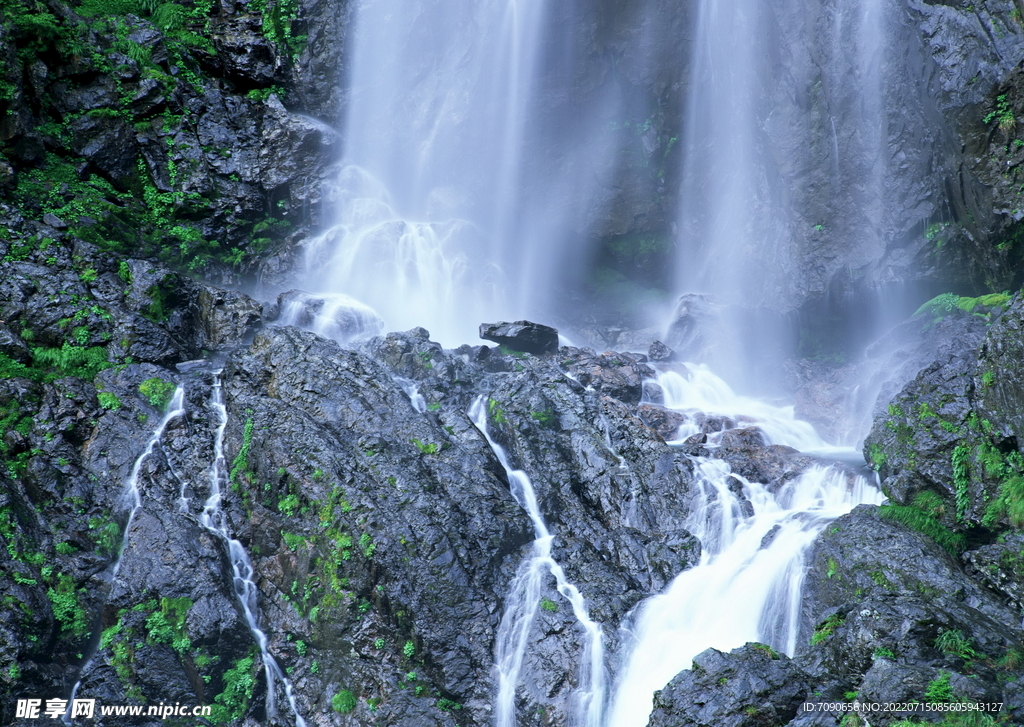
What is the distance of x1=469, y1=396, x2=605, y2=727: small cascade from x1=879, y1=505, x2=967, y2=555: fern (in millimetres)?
5077

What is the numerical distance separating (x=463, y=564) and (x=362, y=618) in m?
1.78

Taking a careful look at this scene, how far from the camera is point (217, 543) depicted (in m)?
10.5

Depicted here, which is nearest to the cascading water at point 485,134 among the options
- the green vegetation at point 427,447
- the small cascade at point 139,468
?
the green vegetation at point 427,447

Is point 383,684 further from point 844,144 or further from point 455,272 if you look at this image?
point 844,144

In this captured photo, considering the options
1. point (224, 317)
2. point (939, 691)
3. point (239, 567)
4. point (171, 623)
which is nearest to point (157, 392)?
point (224, 317)

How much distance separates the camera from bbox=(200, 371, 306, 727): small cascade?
9469mm

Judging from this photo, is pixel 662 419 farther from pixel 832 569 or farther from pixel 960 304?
pixel 960 304

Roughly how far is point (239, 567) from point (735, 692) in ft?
26.2

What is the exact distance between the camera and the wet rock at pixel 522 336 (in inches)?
696

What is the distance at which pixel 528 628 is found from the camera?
9.81 metres

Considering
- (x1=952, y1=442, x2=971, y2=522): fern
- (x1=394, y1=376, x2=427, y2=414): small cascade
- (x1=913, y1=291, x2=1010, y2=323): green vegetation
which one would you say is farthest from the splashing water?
(x1=394, y1=376, x2=427, y2=414): small cascade

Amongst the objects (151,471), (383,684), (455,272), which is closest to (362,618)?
(383,684)

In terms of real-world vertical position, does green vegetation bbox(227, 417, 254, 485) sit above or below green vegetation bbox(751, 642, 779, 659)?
above

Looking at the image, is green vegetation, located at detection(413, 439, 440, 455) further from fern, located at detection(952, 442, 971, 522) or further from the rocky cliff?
fern, located at detection(952, 442, 971, 522)
